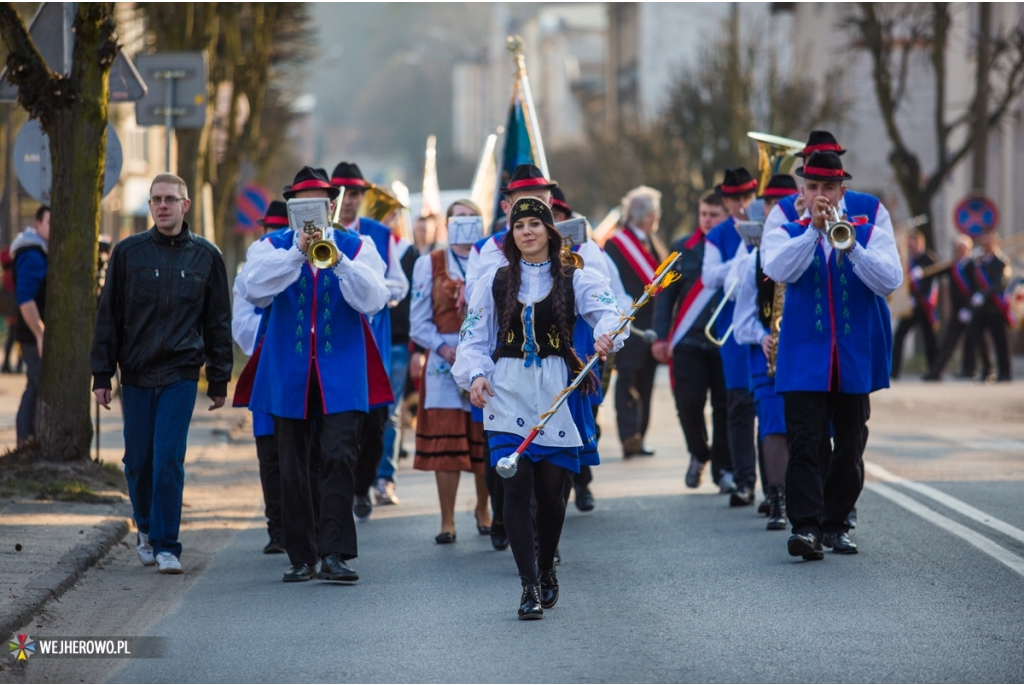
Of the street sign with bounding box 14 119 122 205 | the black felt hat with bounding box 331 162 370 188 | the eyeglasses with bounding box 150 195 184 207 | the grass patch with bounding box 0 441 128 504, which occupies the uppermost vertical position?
the street sign with bounding box 14 119 122 205

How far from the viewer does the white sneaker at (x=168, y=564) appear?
8.38 m

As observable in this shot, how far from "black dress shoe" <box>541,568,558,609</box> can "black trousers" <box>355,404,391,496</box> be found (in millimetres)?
3171

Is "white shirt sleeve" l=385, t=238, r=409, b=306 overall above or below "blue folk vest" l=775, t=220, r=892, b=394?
above

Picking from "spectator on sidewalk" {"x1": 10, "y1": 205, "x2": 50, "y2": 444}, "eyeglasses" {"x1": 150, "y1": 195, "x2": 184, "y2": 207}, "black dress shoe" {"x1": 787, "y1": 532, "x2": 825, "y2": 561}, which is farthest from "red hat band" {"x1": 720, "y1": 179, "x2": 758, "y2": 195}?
"spectator on sidewalk" {"x1": 10, "y1": 205, "x2": 50, "y2": 444}

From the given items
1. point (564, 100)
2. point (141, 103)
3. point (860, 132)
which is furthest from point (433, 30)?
point (141, 103)

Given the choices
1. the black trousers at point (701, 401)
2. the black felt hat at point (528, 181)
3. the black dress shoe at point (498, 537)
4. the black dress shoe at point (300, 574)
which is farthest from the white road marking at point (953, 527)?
the black dress shoe at point (300, 574)

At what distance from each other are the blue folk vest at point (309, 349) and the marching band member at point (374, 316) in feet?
5.57

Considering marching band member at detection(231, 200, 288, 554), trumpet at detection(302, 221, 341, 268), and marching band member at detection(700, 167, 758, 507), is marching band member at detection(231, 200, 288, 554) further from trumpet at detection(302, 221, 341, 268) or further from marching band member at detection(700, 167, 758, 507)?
marching band member at detection(700, 167, 758, 507)

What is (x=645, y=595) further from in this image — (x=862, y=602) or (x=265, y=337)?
(x=265, y=337)

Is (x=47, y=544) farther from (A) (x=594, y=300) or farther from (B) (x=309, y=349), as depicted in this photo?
(A) (x=594, y=300)

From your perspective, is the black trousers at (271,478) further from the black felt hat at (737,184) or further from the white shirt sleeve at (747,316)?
the black felt hat at (737,184)

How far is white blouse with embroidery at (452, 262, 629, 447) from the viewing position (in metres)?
7.08

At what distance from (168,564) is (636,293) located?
5408 millimetres

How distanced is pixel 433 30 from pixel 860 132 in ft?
345
